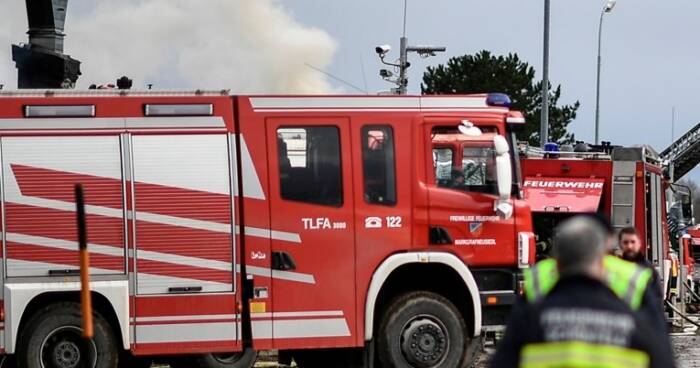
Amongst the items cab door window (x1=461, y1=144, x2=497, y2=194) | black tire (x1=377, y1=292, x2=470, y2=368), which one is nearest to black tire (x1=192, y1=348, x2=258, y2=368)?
black tire (x1=377, y1=292, x2=470, y2=368)

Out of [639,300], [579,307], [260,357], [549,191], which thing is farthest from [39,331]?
[549,191]

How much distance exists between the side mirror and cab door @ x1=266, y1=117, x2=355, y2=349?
1.40 m

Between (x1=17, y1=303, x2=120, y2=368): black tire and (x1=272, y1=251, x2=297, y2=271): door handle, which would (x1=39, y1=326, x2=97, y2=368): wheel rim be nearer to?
(x1=17, y1=303, x2=120, y2=368): black tire

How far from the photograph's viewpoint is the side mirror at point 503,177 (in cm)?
1162

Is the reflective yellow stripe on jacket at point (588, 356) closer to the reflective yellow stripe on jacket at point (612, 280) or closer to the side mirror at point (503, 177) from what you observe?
the reflective yellow stripe on jacket at point (612, 280)

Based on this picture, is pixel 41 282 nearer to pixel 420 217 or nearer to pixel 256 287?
pixel 256 287

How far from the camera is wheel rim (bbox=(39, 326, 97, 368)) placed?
11.0 metres

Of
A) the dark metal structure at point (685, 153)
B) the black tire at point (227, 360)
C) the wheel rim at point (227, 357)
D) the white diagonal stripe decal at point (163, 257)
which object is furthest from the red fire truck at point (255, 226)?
the dark metal structure at point (685, 153)

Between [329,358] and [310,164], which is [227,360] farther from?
[310,164]

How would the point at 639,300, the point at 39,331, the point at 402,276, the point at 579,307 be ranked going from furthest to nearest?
Answer: the point at 402,276 < the point at 39,331 < the point at 639,300 < the point at 579,307

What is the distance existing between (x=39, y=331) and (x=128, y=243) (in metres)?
1.10

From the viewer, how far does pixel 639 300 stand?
212 inches

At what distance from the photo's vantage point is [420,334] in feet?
38.2

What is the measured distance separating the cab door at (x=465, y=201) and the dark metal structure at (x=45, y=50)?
4.25 m
